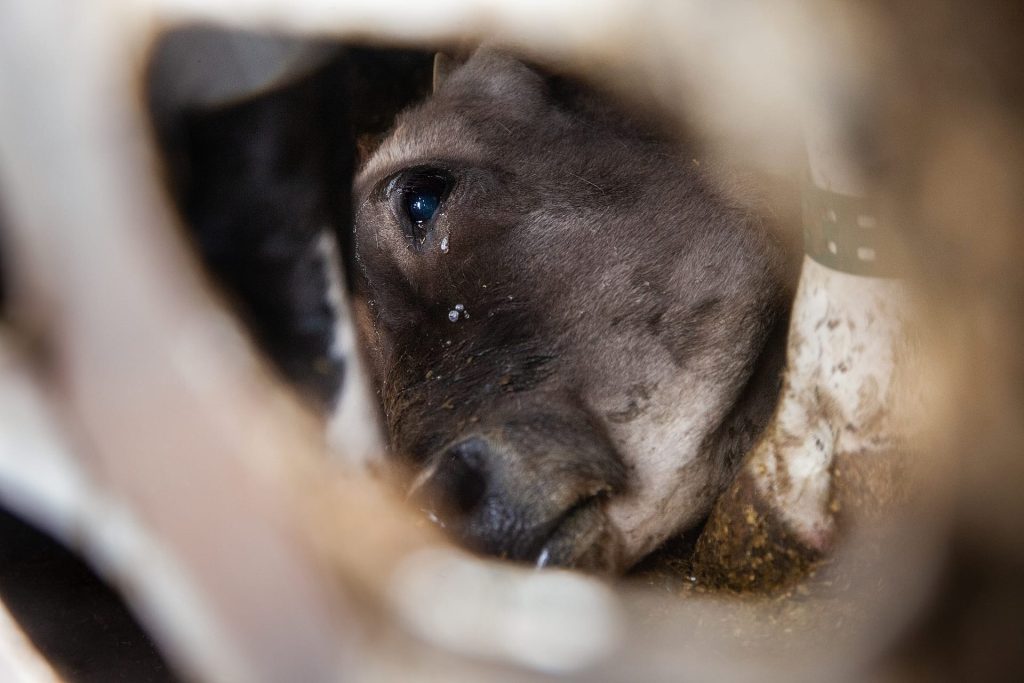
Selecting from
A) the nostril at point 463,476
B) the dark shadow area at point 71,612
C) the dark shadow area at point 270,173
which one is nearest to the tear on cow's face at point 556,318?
the nostril at point 463,476

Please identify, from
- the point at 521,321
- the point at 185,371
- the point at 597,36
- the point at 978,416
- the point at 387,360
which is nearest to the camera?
the point at 185,371

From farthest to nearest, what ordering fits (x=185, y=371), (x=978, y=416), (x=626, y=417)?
(x=626, y=417) < (x=978, y=416) < (x=185, y=371)

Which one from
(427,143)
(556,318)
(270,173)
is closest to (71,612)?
(270,173)

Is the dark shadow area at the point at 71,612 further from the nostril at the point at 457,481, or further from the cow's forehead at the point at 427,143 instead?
the cow's forehead at the point at 427,143

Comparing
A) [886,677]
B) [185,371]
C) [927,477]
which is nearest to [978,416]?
[927,477]

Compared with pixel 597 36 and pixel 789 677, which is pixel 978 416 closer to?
pixel 789 677

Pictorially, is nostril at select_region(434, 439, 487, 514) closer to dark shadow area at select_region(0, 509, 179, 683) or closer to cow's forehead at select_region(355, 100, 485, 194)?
dark shadow area at select_region(0, 509, 179, 683)

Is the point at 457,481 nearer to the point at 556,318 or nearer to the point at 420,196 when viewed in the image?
the point at 556,318
